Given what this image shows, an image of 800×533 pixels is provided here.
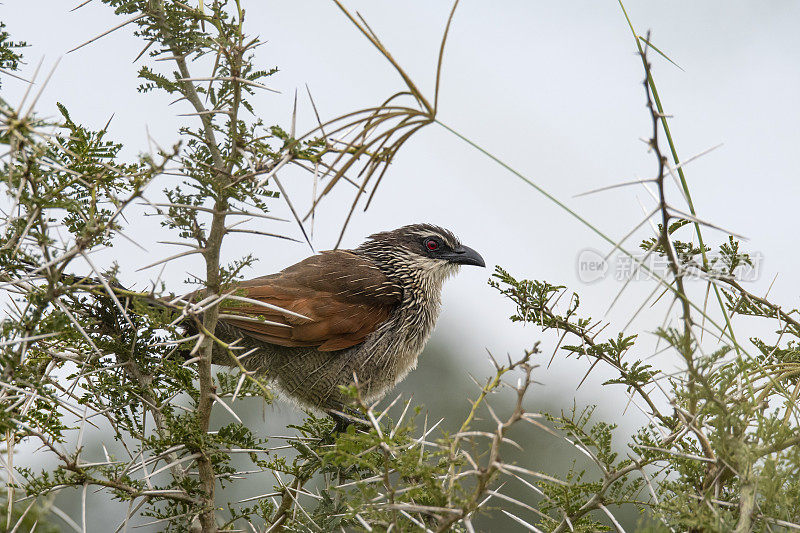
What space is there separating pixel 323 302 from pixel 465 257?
120 cm

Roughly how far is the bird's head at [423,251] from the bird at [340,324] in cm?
1

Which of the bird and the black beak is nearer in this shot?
the bird

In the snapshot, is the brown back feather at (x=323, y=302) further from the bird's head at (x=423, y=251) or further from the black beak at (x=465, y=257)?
the black beak at (x=465, y=257)

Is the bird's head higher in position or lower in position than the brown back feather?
higher

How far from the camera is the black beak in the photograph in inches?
189

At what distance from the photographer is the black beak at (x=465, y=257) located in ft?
15.7

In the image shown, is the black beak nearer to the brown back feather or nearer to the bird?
the bird

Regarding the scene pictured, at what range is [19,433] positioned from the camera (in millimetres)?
2102

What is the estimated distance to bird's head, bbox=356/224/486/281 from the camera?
15.5ft

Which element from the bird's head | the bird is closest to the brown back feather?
the bird

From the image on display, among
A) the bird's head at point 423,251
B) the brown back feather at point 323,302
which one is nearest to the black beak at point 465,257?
the bird's head at point 423,251

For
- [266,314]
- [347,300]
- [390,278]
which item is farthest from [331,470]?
[390,278]

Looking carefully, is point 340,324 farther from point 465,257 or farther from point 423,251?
point 465,257

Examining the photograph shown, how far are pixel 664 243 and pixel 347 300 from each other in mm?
2734
